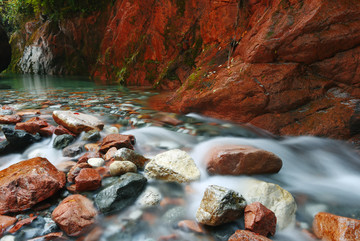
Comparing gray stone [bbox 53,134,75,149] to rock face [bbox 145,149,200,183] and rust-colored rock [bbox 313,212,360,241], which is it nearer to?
rock face [bbox 145,149,200,183]

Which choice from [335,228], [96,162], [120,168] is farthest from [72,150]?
[335,228]

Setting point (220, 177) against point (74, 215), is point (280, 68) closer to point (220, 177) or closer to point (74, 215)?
point (220, 177)

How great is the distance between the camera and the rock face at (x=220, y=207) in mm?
1562

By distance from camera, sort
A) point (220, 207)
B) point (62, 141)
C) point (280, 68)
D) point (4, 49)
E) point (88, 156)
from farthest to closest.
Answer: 1. point (4, 49)
2. point (280, 68)
3. point (62, 141)
4. point (88, 156)
5. point (220, 207)

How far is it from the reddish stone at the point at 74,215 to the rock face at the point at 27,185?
21 centimetres

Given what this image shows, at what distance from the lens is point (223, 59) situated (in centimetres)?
483

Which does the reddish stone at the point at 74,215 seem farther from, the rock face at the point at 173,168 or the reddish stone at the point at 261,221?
the reddish stone at the point at 261,221

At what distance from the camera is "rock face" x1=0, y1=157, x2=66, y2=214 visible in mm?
1676

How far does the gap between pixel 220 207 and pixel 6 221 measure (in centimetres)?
153

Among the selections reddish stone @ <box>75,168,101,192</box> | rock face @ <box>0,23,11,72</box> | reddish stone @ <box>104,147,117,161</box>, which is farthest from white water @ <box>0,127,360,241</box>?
rock face @ <box>0,23,11,72</box>

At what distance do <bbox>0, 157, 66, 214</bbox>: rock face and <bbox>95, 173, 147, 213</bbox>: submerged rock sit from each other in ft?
1.33

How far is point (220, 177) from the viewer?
85.4 inches

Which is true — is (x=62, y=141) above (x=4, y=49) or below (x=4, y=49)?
below

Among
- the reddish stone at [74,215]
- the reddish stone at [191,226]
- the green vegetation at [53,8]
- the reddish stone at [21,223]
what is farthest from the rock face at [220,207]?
the green vegetation at [53,8]
